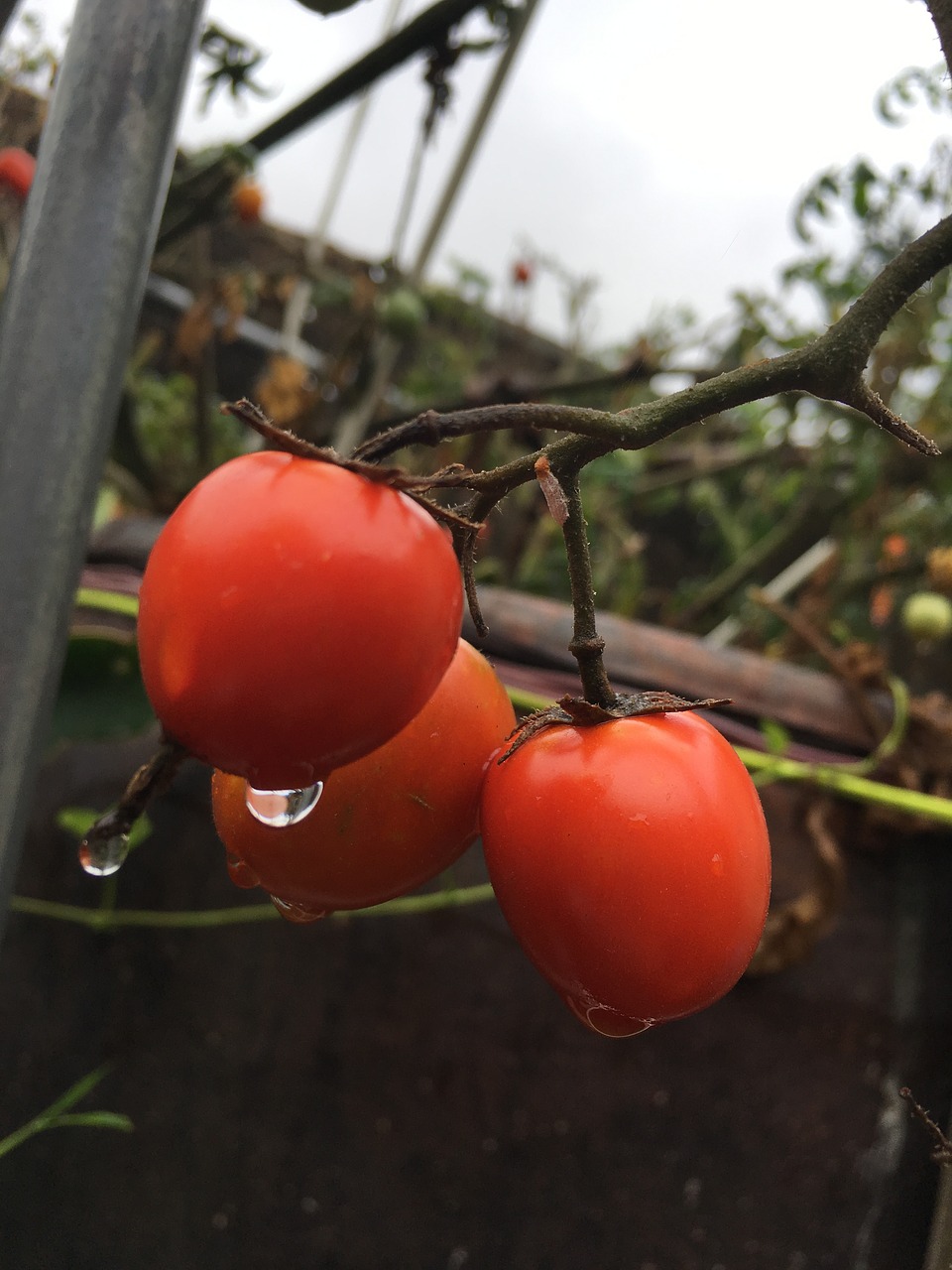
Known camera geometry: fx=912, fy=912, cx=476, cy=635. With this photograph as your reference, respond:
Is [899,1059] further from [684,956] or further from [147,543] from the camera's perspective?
[147,543]

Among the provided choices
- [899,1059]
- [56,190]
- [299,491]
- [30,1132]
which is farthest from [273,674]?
[899,1059]

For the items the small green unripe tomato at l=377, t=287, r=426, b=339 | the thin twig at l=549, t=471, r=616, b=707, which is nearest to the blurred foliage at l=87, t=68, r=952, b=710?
the small green unripe tomato at l=377, t=287, r=426, b=339

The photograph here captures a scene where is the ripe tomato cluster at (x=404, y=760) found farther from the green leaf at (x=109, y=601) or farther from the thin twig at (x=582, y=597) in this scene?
the green leaf at (x=109, y=601)

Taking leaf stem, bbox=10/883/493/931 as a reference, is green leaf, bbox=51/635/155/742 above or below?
above

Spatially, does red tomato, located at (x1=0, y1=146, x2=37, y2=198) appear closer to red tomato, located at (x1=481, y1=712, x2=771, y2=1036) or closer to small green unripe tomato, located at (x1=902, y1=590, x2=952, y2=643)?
red tomato, located at (x1=481, y1=712, x2=771, y2=1036)

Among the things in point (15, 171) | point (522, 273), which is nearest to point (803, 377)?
point (15, 171)

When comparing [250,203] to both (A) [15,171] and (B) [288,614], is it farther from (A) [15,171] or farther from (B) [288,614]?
(B) [288,614]

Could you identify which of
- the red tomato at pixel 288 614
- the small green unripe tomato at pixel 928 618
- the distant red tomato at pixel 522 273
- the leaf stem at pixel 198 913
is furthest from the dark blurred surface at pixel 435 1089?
the distant red tomato at pixel 522 273
